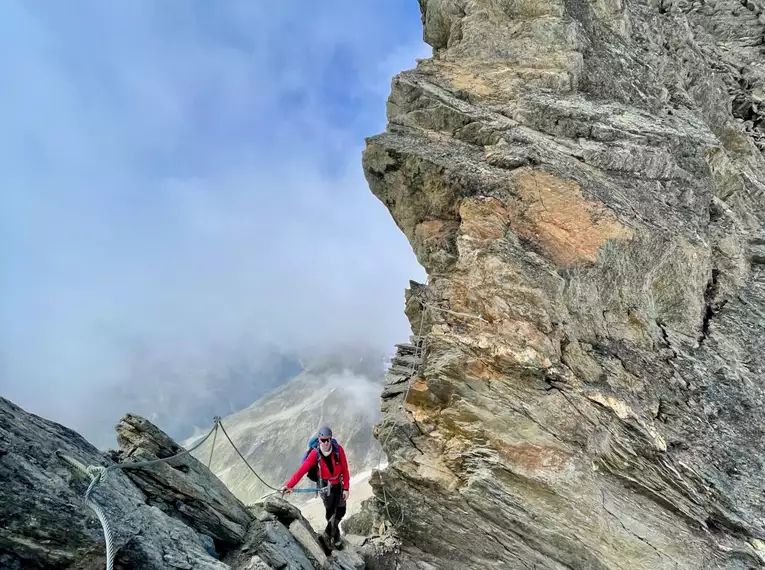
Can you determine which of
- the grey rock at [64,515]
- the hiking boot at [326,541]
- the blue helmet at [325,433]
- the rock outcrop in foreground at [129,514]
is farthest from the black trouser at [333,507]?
the grey rock at [64,515]

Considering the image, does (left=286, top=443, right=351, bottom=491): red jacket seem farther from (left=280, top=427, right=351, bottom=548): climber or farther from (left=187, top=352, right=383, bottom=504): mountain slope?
(left=187, top=352, right=383, bottom=504): mountain slope

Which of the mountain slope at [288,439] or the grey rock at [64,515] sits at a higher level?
the mountain slope at [288,439]

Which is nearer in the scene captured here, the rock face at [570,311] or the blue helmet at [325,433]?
the blue helmet at [325,433]

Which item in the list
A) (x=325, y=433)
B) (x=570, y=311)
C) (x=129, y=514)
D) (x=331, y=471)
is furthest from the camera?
(x=570, y=311)

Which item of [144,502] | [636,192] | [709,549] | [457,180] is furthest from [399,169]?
[709,549]

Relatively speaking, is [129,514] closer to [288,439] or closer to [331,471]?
[331,471]

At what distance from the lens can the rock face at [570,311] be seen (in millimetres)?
13023

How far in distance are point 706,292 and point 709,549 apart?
8378mm

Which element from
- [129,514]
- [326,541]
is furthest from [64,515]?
[326,541]

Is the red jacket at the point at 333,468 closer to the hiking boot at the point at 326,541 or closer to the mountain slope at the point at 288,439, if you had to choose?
the hiking boot at the point at 326,541

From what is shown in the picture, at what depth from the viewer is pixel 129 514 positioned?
9.03 m

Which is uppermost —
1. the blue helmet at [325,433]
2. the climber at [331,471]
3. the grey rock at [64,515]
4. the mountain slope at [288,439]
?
the mountain slope at [288,439]

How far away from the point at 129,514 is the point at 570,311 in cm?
1278

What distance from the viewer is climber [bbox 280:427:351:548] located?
1296 centimetres
